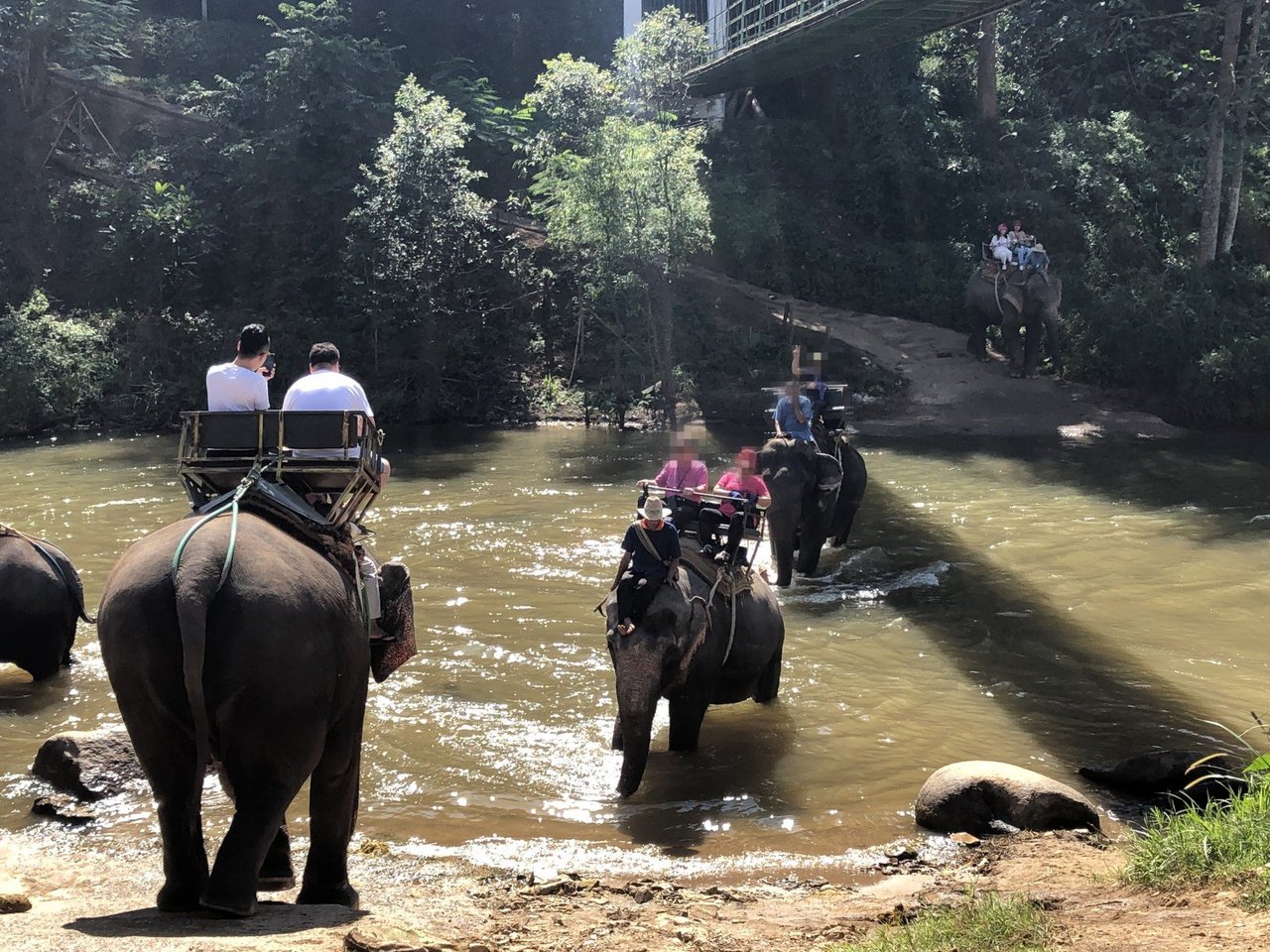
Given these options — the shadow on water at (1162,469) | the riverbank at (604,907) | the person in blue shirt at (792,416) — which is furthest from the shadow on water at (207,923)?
the shadow on water at (1162,469)

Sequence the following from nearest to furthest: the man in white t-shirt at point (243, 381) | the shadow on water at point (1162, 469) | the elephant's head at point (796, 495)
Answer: the man in white t-shirt at point (243, 381)
the elephant's head at point (796, 495)
the shadow on water at point (1162, 469)

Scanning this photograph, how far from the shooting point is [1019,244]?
2645 cm

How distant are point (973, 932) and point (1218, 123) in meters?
25.5

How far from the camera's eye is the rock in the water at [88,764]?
25.3 feet

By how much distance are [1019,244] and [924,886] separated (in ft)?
72.9

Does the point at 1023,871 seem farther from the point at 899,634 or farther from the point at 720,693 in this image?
the point at 899,634

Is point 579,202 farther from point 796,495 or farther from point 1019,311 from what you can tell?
point 796,495

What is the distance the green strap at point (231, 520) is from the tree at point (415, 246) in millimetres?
21719

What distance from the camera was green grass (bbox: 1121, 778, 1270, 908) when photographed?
5.10 meters

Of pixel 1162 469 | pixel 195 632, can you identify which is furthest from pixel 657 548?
pixel 1162 469

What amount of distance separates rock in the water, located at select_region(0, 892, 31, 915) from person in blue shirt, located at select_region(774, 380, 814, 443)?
8.37 metres

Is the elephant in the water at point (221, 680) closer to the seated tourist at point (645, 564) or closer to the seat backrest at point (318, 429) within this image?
the seat backrest at point (318, 429)

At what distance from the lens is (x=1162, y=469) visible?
20.5 meters

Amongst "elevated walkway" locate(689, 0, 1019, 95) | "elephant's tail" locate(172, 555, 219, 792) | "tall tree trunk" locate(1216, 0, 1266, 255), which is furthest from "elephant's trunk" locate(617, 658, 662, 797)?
"tall tree trunk" locate(1216, 0, 1266, 255)
